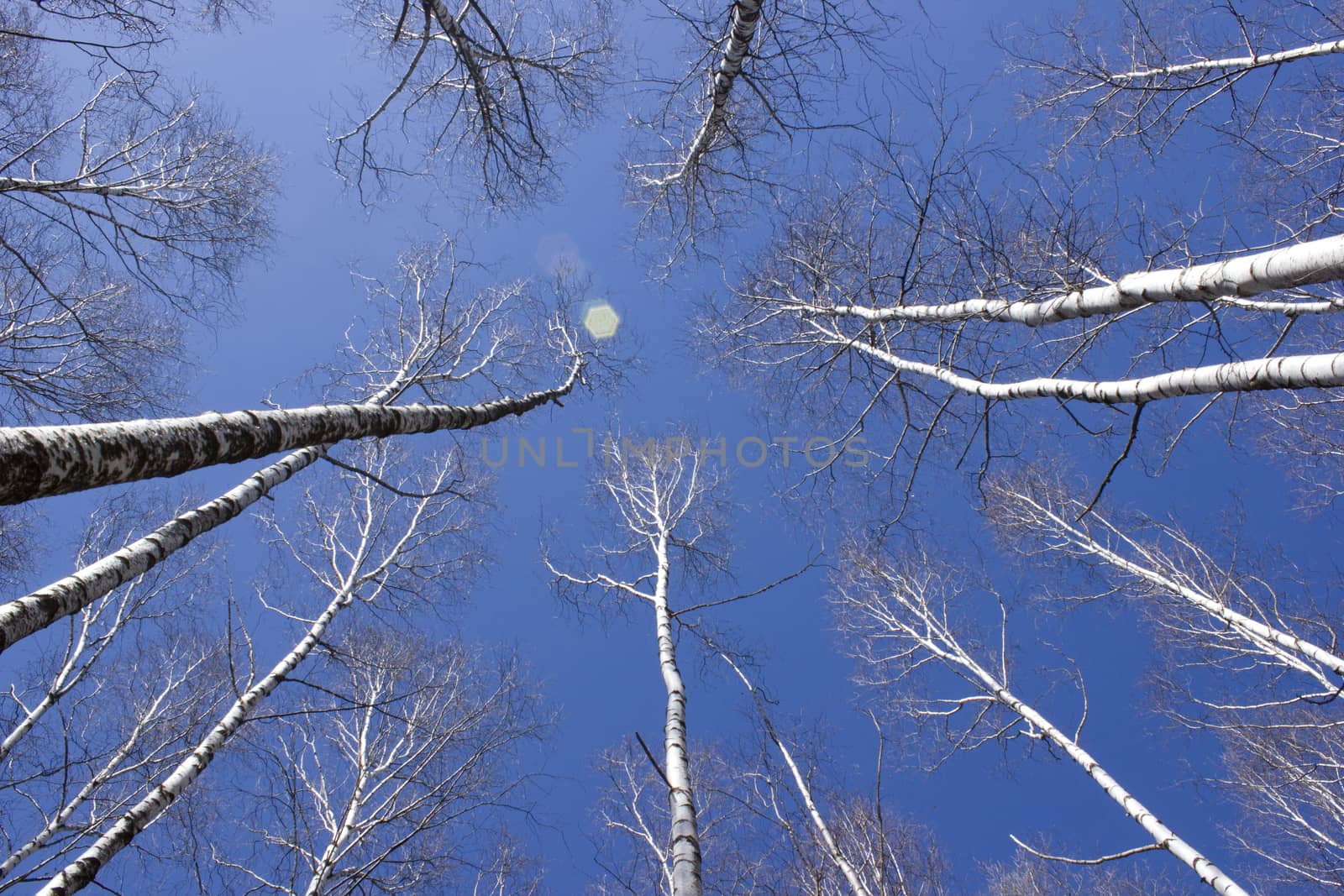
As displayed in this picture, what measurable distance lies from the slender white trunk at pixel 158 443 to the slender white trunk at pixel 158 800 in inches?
111

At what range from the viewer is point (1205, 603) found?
7.22 meters

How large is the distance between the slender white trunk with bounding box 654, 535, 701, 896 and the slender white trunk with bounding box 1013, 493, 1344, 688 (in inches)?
247

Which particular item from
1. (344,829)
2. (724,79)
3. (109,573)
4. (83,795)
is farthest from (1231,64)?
(83,795)

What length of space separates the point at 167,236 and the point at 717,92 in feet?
17.9

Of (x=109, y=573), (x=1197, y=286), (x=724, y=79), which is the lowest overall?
(x=109, y=573)

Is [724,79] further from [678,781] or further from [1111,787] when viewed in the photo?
[1111,787]

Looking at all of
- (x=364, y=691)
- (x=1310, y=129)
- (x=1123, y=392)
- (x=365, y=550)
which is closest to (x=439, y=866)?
(x=364, y=691)

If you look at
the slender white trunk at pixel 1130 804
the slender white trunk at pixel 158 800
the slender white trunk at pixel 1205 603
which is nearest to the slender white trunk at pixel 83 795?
the slender white trunk at pixel 158 800

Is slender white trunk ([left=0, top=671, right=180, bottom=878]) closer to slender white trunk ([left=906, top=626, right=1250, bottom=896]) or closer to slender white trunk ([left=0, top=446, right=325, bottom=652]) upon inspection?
slender white trunk ([left=0, top=446, right=325, bottom=652])

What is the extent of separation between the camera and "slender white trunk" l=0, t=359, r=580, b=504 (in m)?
1.48

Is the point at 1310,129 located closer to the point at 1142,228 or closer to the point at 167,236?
the point at 1142,228

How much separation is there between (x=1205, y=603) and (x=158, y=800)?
1019 centimetres

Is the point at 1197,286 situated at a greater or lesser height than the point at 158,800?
greater

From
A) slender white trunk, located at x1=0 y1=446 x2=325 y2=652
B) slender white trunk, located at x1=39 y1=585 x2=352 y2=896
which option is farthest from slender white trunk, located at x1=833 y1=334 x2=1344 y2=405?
slender white trunk, located at x1=39 y1=585 x2=352 y2=896
